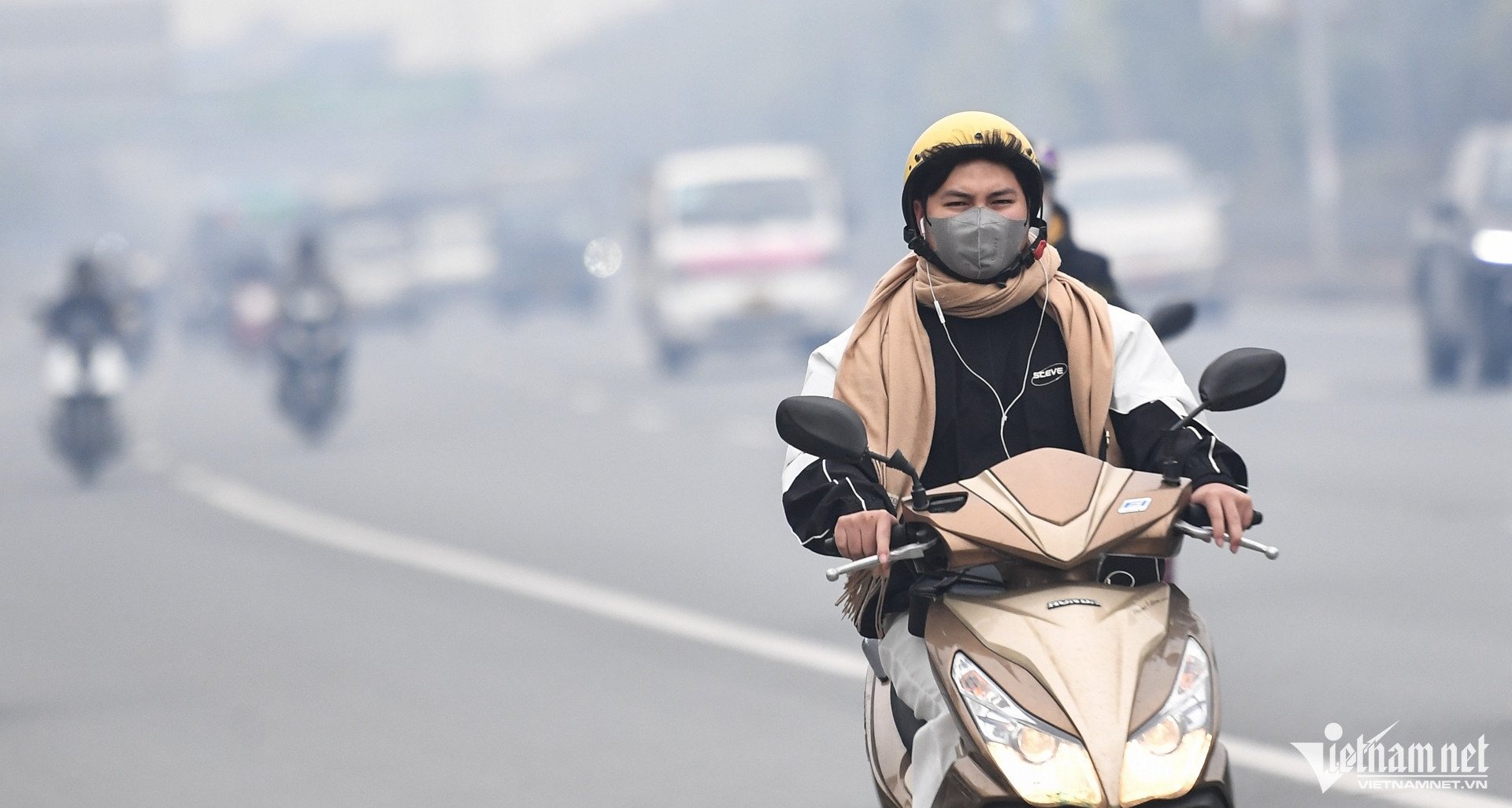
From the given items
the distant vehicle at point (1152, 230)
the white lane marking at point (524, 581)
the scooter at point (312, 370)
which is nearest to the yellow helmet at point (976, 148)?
the white lane marking at point (524, 581)

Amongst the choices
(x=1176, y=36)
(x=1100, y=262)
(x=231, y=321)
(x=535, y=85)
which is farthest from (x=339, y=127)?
(x=1100, y=262)

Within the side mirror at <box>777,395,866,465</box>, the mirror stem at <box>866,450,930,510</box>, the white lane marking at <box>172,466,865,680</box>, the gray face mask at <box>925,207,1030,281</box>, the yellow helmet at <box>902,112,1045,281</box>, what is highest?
the yellow helmet at <box>902,112,1045,281</box>

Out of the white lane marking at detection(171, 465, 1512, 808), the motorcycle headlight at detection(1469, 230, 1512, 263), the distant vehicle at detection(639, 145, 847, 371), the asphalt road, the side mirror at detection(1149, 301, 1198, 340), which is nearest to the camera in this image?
the side mirror at detection(1149, 301, 1198, 340)

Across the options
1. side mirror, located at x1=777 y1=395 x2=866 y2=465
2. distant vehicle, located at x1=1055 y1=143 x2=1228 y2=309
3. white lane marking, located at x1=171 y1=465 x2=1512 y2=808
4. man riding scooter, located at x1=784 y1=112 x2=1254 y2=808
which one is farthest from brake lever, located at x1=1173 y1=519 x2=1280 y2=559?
distant vehicle, located at x1=1055 y1=143 x2=1228 y2=309

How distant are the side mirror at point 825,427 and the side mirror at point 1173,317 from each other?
2954 millimetres

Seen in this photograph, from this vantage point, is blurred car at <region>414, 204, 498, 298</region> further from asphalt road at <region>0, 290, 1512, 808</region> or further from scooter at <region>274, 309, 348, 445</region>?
asphalt road at <region>0, 290, 1512, 808</region>

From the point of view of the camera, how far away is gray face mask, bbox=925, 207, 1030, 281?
4508mm

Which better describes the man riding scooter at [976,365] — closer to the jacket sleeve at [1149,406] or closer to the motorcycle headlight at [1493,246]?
the jacket sleeve at [1149,406]

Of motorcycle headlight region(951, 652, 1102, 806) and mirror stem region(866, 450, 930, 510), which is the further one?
mirror stem region(866, 450, 930, 510)

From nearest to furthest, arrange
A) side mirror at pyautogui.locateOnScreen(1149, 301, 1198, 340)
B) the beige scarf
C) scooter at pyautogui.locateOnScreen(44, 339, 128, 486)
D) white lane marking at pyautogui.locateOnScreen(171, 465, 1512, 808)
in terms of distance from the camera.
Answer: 1. the beige scarf
2. side mirror at pyautogui.locateOnScreen(1149, 301, 1198, 340)
3. white lane marking at pyautogui.locateOnScreen(171, 465, 1512, 808)
4. scooter at pyautogui.locateOnScreen(44, 339, 128, 486)

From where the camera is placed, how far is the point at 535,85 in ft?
443

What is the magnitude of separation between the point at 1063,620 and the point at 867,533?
0.38 m

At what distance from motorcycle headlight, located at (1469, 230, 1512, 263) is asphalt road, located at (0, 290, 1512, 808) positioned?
1018 millimetres

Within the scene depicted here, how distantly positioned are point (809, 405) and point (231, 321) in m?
35.1
